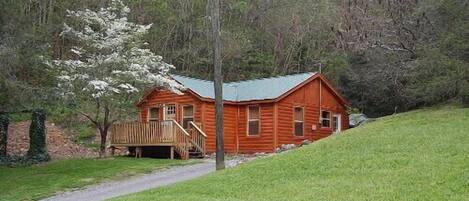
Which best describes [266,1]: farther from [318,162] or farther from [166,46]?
[318,162]

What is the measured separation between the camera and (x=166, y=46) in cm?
4131

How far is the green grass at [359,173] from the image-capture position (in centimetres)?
1134

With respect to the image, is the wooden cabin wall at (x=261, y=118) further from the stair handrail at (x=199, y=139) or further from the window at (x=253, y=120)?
the stair handrail at (x=199, y=139)

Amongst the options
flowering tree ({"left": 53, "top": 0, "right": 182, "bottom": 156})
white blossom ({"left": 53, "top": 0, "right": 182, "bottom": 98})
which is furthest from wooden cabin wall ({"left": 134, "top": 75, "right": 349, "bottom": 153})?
white blossom ({"left": 53, "top": 0, "right": 182, "bottom": 98})

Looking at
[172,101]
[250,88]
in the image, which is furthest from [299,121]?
[172,101]

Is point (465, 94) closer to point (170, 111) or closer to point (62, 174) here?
point (170, 111)

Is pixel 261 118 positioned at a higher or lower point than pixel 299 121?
higher

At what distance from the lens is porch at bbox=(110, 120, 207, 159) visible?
24.8 metres

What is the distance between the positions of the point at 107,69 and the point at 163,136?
3.81 m

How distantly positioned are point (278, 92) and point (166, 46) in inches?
628

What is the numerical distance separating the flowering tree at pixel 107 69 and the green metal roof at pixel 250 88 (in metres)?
1.21

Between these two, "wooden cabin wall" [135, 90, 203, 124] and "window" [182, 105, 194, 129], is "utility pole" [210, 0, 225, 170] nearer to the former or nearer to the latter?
"wooden cabin wall" [135, 90, 203, 124]

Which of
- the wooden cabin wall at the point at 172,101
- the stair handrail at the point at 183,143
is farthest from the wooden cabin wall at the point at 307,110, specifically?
the stair handrail at the point at 183,143

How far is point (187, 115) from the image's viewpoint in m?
27.1
